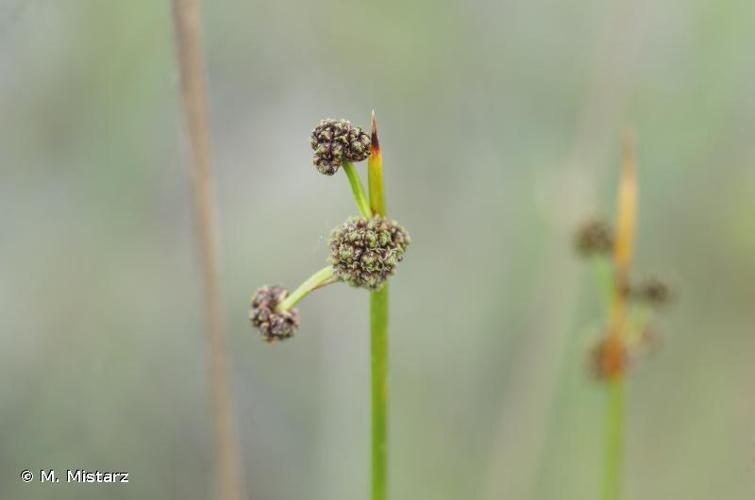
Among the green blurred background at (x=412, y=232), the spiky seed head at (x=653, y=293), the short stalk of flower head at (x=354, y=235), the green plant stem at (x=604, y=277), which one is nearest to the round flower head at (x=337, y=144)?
the short stalk of flower head at (x=354, y=235)

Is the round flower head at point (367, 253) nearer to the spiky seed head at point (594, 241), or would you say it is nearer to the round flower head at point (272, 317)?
the round flower head at point (272, 317)

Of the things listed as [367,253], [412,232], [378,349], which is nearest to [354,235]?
[367,253]

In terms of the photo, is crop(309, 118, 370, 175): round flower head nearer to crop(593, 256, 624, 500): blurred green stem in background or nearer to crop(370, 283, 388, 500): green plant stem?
crop(370, 283, 388, 500): green plant stem

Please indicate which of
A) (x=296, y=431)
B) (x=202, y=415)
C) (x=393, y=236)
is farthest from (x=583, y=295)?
(x=393, y=236)

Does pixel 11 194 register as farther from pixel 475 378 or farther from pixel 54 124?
pixel 475 378

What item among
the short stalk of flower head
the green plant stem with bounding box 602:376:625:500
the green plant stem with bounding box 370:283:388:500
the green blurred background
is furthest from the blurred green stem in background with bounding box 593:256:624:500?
the green blurred background

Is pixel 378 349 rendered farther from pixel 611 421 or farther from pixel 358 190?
pixel 611 421
